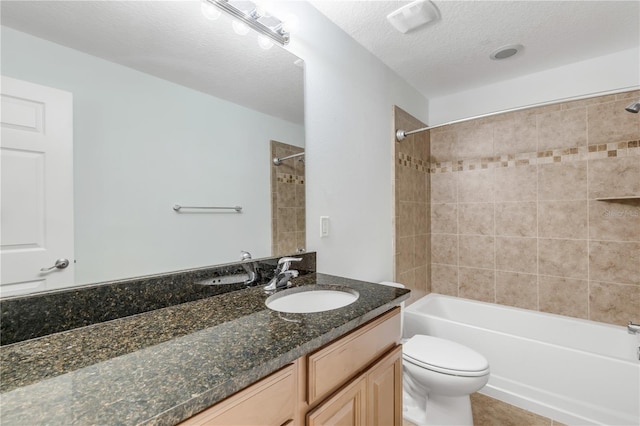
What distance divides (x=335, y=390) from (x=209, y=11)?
1.40m

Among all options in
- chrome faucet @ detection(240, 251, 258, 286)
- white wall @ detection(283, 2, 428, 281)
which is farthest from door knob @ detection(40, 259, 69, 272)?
white wall @ detection(283, 2, 428, 281)

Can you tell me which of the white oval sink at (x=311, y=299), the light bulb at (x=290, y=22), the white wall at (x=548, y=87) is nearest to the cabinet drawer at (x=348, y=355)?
the white oval sink at (x=311, y=299)

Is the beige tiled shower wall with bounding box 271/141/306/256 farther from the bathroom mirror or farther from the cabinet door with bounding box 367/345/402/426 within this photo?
the cabinet door with bounding box 367/345/402/426

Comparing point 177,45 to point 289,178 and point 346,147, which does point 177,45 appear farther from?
point 346,147

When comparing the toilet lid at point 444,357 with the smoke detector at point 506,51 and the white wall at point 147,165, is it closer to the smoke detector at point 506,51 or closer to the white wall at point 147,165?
the white wall at point 147,165

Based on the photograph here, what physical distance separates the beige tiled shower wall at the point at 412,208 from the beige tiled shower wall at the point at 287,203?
98 centimetres

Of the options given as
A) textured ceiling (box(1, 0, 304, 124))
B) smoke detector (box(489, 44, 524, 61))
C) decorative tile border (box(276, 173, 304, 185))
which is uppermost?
smoke detector (box(489, 44, 524, 61))

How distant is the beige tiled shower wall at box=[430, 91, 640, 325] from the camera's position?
1.91 m

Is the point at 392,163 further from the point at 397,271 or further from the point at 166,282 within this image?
the point at 166,282

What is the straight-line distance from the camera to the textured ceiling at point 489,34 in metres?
1.51

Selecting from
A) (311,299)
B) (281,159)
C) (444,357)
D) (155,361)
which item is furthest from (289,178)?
(444,357)

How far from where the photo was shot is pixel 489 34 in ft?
5.70

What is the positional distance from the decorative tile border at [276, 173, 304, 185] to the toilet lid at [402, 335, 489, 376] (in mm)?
1135

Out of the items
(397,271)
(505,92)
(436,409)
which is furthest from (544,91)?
(436,409)
